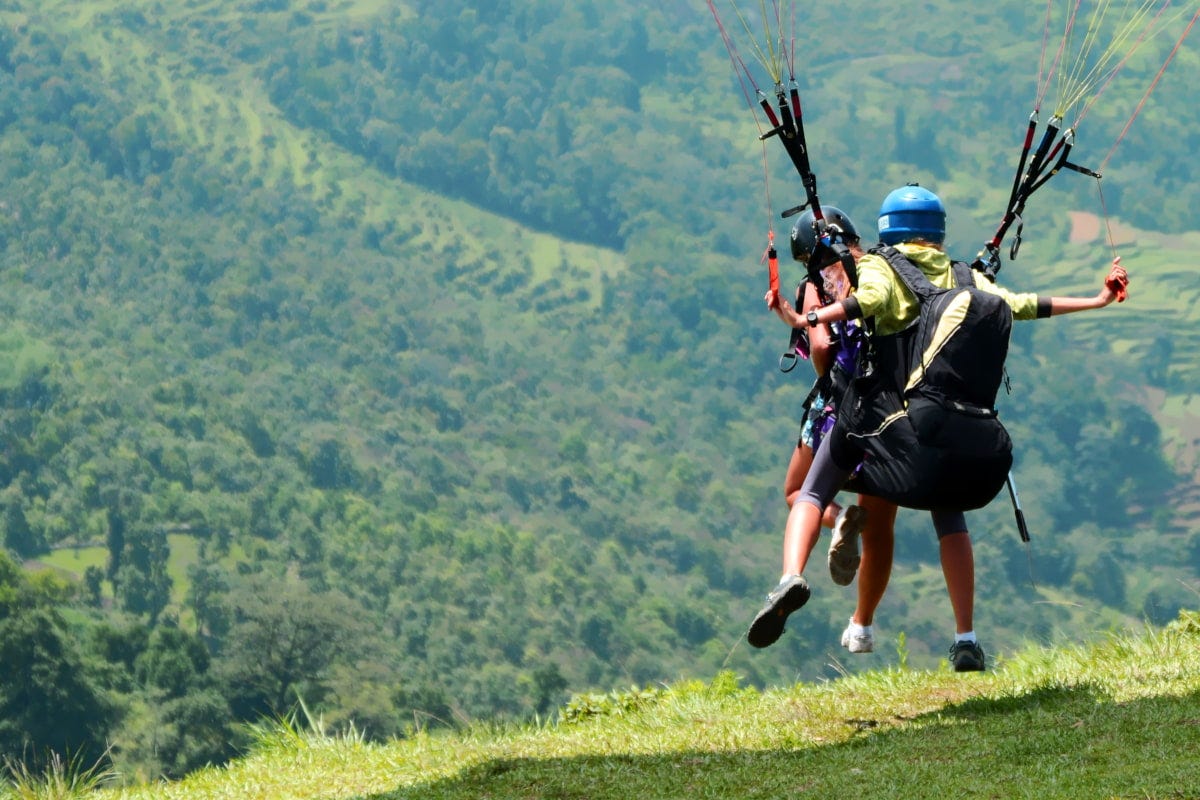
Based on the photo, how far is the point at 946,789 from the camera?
3846mm

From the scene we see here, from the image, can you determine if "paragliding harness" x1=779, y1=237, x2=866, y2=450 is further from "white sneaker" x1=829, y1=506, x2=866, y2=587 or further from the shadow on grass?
the shadow on grass

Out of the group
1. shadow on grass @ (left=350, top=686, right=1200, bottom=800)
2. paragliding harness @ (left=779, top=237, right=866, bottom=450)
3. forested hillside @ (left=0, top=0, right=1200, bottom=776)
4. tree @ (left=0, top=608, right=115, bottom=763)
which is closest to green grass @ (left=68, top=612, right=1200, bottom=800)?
shadow on grass @ (left=350, top=686, right=1200, bottom=800)

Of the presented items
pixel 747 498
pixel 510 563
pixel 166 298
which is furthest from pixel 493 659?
pixel 166 298

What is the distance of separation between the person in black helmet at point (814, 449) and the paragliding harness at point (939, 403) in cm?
28

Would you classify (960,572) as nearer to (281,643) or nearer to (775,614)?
(775,614)

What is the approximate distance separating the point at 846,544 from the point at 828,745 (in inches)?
38.6

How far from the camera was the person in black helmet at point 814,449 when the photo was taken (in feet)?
16.1

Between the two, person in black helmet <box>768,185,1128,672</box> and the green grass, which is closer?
the green grass

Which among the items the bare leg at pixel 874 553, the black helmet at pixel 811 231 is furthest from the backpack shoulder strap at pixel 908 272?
the bare leg at pixel 874 553

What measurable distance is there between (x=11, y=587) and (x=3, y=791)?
3139 inches

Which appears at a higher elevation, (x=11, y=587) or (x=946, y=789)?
(x=946, y=789)

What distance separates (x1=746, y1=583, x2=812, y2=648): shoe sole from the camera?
484 centimetres

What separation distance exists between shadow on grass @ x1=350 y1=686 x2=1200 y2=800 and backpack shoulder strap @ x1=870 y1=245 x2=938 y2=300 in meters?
1.27

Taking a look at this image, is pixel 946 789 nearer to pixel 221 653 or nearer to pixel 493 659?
pixel 221 653
